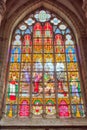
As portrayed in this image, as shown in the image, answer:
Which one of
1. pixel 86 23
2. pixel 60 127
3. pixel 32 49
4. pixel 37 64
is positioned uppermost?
pixel 86 23

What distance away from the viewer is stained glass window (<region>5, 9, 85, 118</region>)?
1059cm

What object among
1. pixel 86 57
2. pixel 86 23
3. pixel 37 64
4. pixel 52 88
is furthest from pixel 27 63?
pixel 86 23

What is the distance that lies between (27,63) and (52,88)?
175 centimetres

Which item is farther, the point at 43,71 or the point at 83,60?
the point at 43,71

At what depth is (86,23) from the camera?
1323cm

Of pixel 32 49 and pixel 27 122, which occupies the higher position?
pixel 32 49

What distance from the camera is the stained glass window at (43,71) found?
10592mm

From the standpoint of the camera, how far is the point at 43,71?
11836 mm

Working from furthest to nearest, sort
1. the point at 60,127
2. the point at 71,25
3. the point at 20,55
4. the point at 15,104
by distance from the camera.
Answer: the point at 71,25 < the point at 20,55 < the point at 15,104 < the point at 60,127

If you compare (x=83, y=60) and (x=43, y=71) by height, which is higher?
(x=83, y=60)

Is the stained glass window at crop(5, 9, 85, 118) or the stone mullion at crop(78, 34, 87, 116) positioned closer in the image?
the stained glass window at crop(5, 9, 85, 118)

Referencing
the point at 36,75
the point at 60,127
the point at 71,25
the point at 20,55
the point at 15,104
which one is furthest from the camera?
the point at 71,25

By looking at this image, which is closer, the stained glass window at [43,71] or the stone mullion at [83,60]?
the stained glass window at [43,71]

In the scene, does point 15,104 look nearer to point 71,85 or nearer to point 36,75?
point 36,75
